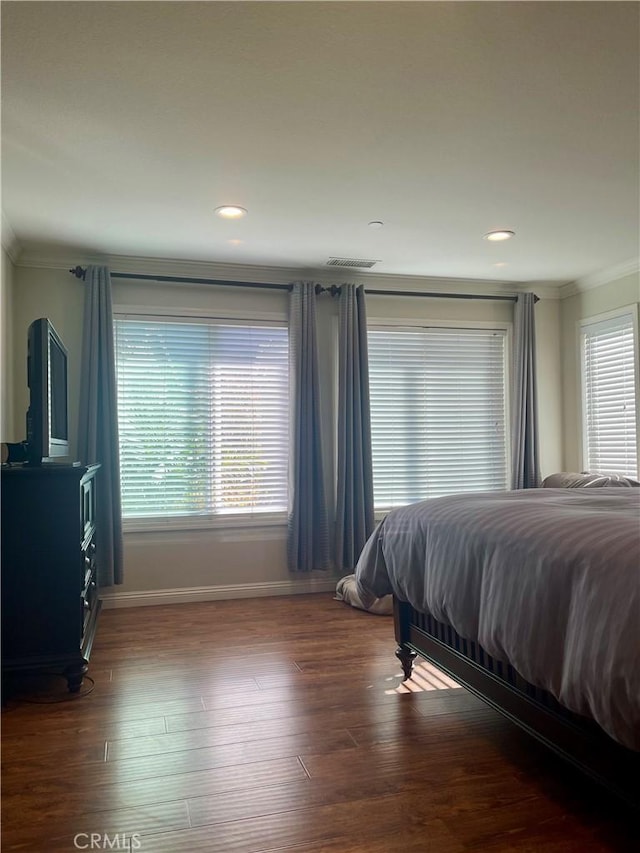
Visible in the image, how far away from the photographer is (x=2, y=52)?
199cm

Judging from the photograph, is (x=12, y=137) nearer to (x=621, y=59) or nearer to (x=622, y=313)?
(x=621, y=59)

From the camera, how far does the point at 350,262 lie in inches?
176

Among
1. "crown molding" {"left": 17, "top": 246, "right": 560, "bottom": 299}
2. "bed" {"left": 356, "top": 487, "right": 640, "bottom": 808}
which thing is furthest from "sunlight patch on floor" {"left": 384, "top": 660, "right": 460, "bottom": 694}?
"crown molding" {"left": 17, "top": 246, "right": 560, "bottom": 299}

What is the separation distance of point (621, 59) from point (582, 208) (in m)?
1.43

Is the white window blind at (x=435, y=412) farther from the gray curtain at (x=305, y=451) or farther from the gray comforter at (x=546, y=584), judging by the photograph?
the gray comforter at (x=546, y=584)

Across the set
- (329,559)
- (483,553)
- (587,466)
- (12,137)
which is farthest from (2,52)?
(587,466)

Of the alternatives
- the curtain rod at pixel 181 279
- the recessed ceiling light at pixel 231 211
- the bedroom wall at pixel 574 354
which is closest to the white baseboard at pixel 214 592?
the curtain rod at pixel 181 279

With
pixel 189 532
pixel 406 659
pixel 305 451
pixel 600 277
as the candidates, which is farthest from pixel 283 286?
pixel 406 659

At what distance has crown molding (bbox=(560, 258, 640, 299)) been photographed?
447 cm

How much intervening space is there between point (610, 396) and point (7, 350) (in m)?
4.32

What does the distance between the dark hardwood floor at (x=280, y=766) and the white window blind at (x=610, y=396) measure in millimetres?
2596

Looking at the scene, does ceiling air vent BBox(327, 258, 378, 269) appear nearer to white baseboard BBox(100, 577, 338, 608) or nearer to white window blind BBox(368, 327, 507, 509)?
white window blind BBox(368, 327, 507, 509)

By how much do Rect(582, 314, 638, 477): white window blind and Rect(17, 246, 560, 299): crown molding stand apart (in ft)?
2.16

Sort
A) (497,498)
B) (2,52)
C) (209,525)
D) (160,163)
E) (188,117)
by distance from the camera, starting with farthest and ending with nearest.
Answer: (209,525) < (160,163) < (497,498) < (188,117) < (2,52)
